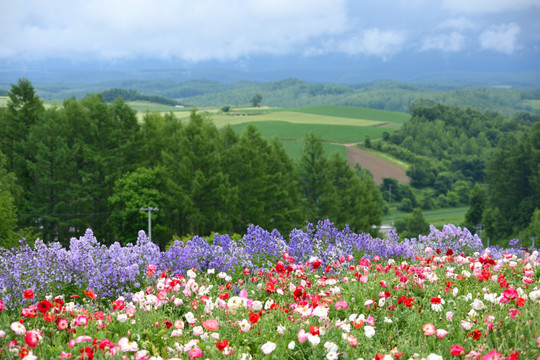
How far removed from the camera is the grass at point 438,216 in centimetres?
9225

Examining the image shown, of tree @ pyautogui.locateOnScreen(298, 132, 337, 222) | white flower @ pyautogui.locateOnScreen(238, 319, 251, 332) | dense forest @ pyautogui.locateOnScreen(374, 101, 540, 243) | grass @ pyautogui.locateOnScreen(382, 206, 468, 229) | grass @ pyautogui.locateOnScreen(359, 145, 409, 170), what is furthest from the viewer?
grass @ pyautogui.locateOnScreen(359, 145, 409, 170)

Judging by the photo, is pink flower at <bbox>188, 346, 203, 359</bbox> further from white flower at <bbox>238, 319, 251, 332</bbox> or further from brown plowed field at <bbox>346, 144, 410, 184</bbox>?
brown plowed field at <bbox>346, 144, 410, 184</bbox>

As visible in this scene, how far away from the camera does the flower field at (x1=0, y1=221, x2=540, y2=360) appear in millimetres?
5692

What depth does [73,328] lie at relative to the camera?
6129 millimetres

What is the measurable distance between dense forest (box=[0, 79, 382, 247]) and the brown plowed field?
66835mm

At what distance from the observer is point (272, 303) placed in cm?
689

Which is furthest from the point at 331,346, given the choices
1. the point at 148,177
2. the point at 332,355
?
the point at 148,177

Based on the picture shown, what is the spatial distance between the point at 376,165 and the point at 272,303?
11176 centimetres

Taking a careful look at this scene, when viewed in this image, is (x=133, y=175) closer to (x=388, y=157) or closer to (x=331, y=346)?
(x=331, y=346)

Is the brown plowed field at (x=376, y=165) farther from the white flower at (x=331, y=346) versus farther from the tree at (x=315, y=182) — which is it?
the white flower at (x=331, y=346)

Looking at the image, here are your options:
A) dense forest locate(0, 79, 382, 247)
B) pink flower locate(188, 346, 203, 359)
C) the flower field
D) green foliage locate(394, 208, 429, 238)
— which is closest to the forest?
dense forest locate(0, 79, 382, 247)

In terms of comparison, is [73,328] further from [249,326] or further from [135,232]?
[135,232]

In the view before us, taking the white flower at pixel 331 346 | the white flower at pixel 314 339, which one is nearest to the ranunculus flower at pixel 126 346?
the white flower at pixel 314 339

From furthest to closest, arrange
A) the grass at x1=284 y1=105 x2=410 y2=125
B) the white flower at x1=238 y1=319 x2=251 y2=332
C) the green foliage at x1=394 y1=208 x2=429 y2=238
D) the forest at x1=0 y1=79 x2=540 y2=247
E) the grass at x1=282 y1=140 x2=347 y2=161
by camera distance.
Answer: the grass at x1=284 y1=105 x2=410 y2=125 < the grass at x1=282 y1=140 x2=347 y2=161 < the green foliage at x1=394 y1=208 x2=429 y2=238 < the forest at x1=0 y1=79 x2=540 y2=247 < the white flower at x1=238 y1=319 x2=251 y2=332
